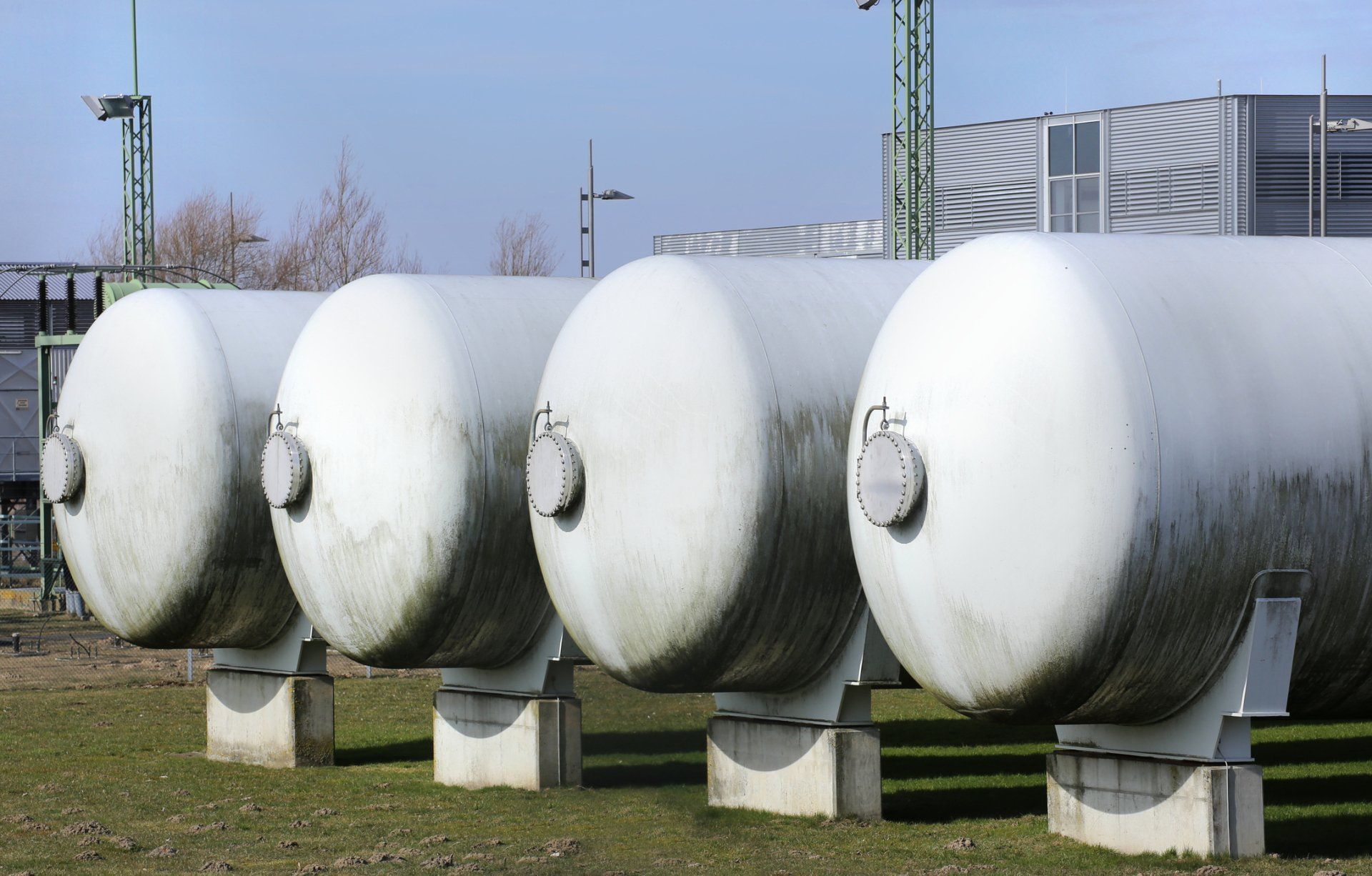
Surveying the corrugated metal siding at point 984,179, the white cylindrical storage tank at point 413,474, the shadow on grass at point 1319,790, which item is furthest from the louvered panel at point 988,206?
the white cylindrical storage tank at point 413,474

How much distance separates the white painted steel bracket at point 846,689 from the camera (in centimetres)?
1108

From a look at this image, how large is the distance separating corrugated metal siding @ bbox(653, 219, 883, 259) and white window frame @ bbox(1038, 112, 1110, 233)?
10580 mm

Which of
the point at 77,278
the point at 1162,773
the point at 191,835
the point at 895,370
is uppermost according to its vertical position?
the point at 77,278

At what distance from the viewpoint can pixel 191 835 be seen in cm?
1173

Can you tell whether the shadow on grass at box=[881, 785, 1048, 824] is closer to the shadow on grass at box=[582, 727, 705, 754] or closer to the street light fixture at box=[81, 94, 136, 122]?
Answer: the shadow on grass at box=[582, 727, 705, 754]

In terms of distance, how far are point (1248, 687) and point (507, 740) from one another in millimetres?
5899

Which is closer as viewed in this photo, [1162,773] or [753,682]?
[1162,773]

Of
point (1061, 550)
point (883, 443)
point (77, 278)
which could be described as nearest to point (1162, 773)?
point (1061, 550)

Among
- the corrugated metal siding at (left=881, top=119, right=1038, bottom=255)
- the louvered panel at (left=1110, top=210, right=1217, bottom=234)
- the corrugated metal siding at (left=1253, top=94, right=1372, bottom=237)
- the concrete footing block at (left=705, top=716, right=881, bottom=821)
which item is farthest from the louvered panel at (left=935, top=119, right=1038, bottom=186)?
the concrete footing block at (left=705, top=716, right=881, bottom=821)

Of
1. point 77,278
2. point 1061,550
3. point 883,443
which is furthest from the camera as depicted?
point 77,278

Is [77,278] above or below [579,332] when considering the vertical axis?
above

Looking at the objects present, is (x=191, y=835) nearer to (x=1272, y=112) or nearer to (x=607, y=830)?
(x=607, y=830)

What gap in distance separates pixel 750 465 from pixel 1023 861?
2593mm

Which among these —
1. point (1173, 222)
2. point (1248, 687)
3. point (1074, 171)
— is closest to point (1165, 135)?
point (1173, 222)
